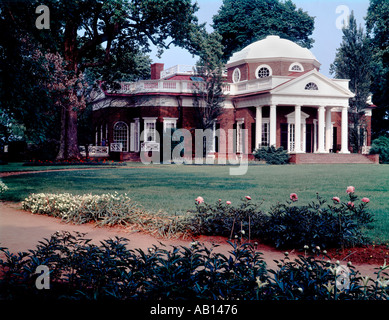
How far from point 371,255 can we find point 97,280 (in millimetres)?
3580

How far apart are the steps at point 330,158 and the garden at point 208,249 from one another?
15854mm

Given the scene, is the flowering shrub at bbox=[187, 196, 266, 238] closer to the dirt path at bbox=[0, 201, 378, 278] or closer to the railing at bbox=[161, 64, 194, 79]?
the dirt path at bbox=[0, 201, 378, 278]

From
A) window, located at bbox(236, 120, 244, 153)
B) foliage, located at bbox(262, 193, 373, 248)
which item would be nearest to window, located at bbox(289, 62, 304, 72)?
window, located at bbox(236, 120, 244, 153)

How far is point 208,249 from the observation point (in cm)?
558

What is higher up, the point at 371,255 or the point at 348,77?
the point at 348,77

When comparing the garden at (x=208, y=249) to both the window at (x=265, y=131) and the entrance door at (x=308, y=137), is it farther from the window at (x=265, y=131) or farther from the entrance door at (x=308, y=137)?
the entrance door at (x=308, y=137)

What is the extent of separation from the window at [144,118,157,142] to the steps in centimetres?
1111

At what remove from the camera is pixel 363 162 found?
1195 inches

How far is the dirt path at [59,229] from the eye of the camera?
213 inches

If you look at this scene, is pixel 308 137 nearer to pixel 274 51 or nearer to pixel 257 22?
pixel 274 51

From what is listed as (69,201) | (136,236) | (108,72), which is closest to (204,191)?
(69,201)

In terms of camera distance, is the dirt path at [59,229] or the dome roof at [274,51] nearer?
the dirt path at [59,229]

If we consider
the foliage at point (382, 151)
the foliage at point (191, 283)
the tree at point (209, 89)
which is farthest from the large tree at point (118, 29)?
the foliage at point (191, 283)

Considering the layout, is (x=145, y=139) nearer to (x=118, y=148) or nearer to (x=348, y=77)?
(x=118, y=148)
